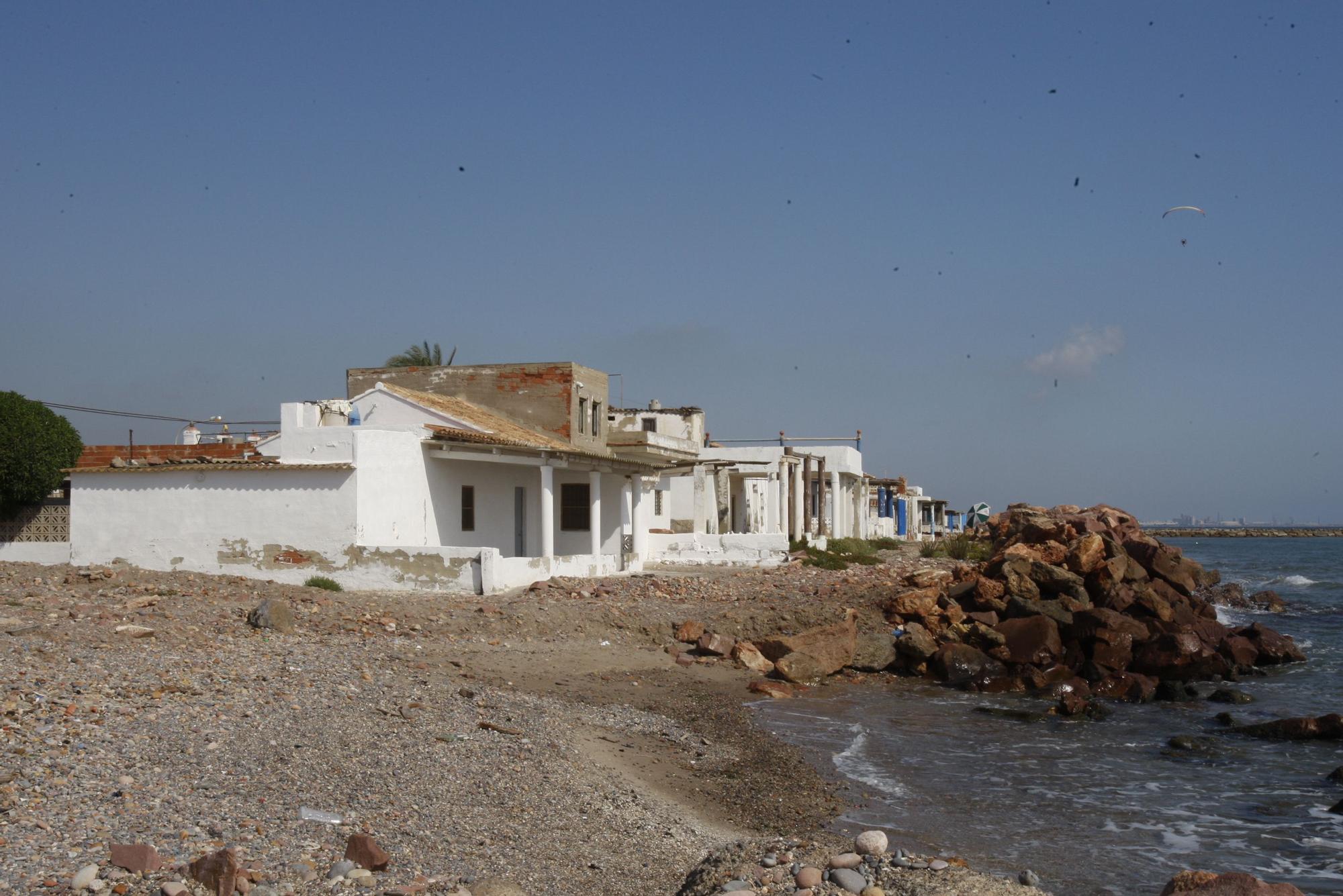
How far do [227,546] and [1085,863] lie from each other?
16406 mm

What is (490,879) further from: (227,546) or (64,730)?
(227,546)

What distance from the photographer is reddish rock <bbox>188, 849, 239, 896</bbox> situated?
19.7 ft

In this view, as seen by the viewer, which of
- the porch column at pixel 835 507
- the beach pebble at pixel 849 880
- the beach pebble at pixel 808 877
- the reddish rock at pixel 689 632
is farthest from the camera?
the porch column at pixel 835 507

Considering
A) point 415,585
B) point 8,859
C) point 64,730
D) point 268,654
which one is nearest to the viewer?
point 8,859

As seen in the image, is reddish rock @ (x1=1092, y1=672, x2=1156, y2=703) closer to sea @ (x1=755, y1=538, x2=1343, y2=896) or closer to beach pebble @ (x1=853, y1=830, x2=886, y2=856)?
sea @ (x1=755, y1=538, x2=1343, y2=896)

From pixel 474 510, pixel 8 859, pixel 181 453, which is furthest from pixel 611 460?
pixel 8 859

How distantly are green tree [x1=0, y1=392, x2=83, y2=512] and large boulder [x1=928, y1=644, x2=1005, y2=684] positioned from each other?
18875 millimetres

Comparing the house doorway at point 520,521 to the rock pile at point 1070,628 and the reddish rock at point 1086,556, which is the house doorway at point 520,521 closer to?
the rock pile at point 1070,628

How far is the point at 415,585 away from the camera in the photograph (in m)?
19.8

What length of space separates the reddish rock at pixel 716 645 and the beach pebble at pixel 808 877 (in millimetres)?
11178

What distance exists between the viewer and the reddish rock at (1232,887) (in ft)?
21.0

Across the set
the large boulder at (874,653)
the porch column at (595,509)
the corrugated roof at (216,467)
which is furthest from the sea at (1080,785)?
the corrugated roof at (216,467)

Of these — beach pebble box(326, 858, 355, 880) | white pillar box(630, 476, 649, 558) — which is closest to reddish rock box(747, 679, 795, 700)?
beach pebble box(326, 858, 355, 880)

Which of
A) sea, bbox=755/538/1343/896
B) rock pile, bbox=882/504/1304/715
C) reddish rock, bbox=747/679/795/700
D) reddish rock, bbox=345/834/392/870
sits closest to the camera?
reddish rock, bbox=345/834/392/870
